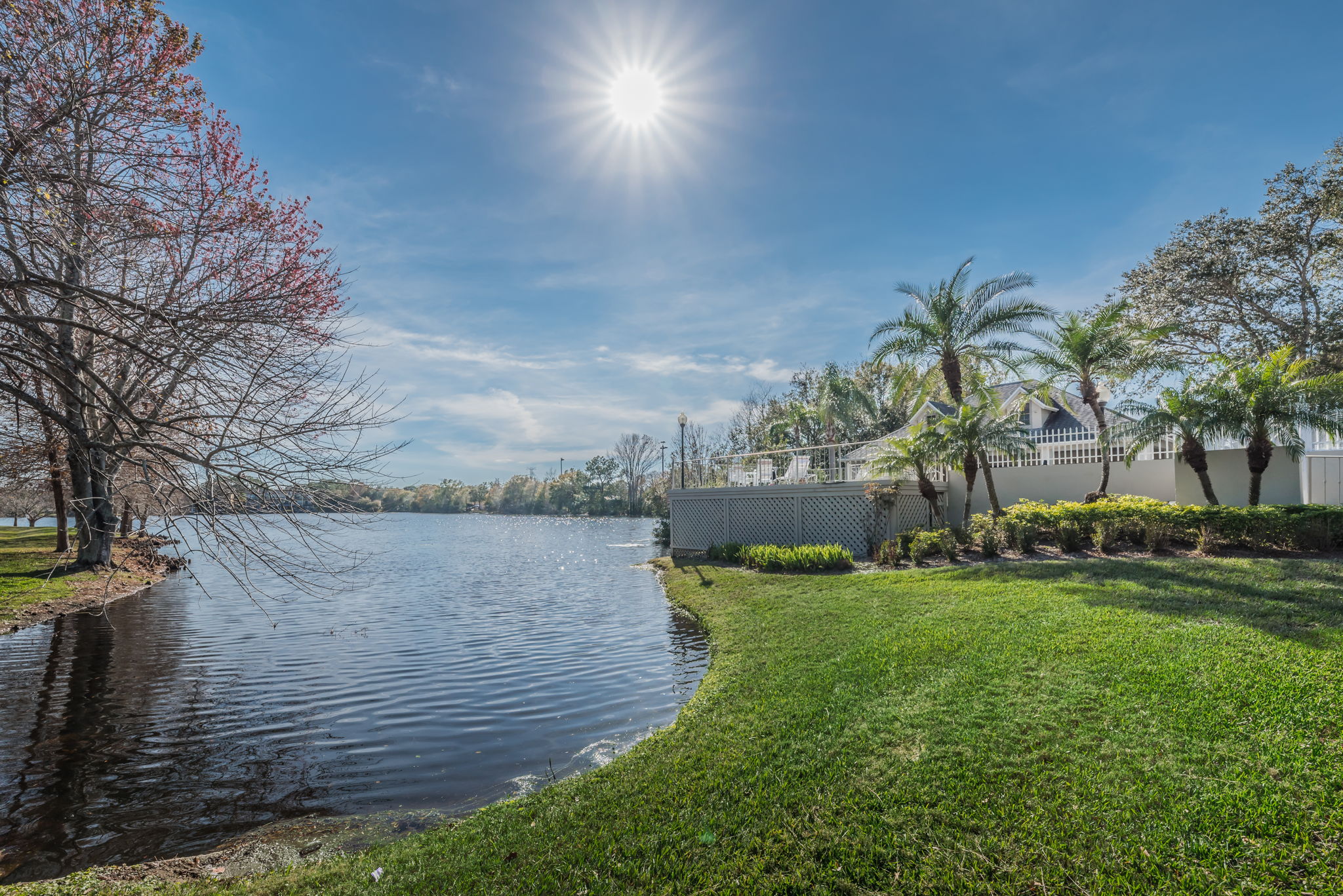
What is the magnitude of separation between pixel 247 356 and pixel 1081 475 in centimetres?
1915

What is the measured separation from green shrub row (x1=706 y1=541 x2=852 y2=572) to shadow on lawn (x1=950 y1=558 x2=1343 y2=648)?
3931mm

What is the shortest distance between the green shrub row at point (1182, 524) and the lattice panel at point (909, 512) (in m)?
3.27

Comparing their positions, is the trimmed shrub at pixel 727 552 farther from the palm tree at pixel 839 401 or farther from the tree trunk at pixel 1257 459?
the palm tree at pixel 839 401

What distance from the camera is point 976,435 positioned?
619 inches

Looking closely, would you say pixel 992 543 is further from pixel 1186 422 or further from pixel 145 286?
pixel 145 286

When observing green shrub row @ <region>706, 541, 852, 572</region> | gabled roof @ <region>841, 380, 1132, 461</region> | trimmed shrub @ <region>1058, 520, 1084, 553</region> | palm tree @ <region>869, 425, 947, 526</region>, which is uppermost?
gabled roof @ <region>841, 380, 1132, 461</region>

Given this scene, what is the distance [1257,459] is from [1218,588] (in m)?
6.47

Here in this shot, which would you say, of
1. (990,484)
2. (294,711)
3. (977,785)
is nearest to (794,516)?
(990,484)

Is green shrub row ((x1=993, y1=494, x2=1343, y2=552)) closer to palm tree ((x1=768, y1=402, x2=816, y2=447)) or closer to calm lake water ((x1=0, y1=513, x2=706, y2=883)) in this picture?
calm lake water ((x1=0, y1=513, x2=706, y2=883))

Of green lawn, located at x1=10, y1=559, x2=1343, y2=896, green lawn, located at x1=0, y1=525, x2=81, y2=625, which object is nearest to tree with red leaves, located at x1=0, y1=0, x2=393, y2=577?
green lawn, located at x1=10, y1=559, x2=1343, y2=896

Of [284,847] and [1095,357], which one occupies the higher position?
[1095,357]

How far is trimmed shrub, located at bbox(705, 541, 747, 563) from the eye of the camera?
18625mm

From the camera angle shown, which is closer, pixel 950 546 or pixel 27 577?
pixel 950 546

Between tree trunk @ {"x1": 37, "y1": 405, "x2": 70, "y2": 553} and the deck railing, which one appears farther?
the deck railing
